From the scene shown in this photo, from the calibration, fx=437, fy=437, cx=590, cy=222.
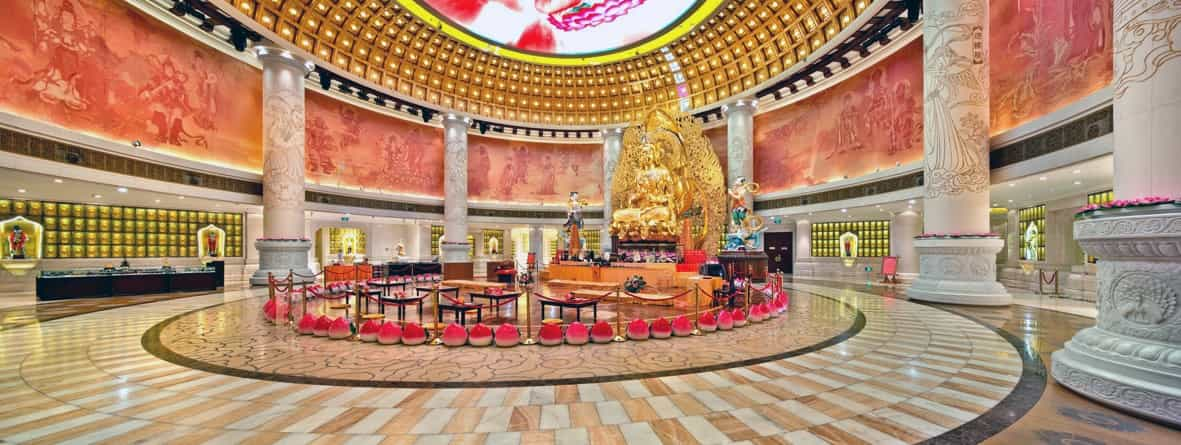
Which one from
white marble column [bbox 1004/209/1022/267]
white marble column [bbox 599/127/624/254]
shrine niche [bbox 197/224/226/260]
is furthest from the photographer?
white marble column [bbox 599/127/624/254]

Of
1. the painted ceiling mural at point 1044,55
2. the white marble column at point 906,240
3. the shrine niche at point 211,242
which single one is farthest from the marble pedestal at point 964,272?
the shrine niche at point 211,242

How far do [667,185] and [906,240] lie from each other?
10.1 m

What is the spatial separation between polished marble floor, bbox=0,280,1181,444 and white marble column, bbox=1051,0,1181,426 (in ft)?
0.79

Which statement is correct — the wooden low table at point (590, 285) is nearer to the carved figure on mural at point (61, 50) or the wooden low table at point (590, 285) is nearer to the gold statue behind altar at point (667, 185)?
the gold statue behind altar at point (667, 185)

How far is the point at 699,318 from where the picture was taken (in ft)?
21.2

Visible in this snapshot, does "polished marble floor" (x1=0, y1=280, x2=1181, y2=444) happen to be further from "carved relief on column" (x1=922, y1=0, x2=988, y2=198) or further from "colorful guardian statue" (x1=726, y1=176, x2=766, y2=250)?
"colorful guardian statue" (x1=726, y1=176, x2=766, y2=250)

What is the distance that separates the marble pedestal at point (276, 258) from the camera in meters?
13.3

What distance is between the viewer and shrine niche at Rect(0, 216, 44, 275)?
11.8 metres

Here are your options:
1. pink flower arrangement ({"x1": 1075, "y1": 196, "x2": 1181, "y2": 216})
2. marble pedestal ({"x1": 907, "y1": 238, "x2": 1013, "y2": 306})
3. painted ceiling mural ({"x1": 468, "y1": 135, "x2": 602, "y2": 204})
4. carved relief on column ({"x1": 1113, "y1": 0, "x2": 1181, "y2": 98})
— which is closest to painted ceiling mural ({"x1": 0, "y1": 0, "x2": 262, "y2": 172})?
painted ceiling mural ({"x1": 468, "y1": 135, "x2": 602, "y2": 204})

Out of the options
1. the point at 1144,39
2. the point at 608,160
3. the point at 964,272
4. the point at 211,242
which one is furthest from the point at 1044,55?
the point at 211,242

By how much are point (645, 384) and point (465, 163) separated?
18.1 meters

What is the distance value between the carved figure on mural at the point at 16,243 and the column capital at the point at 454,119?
515 inches

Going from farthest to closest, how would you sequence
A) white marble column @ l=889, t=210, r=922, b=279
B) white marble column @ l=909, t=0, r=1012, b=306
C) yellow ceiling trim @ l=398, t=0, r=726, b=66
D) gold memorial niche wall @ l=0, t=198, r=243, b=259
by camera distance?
yellow ceiling trim @ l=398, t=0, r=726, b=66 → white marble column @ l=889, t=210, r=922, b=279 → gold memorial niche wall @ l=0, t=198, r=243, b=259 → white marble column @ l=909, t=0, r=1012, b=306

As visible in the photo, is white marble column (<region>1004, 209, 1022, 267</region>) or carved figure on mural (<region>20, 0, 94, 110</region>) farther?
white marble column (<region>1004, 209, 1022, 267</region>)
